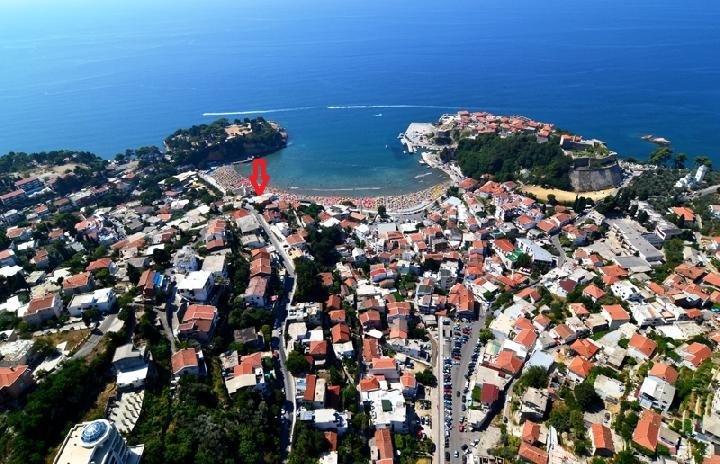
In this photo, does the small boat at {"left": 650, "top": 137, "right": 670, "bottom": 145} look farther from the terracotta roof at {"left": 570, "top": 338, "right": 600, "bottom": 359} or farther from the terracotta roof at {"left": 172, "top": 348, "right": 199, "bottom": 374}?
the terracotta roof at {"left": 172, "top": 348, "right": 199, "bottom": 374}

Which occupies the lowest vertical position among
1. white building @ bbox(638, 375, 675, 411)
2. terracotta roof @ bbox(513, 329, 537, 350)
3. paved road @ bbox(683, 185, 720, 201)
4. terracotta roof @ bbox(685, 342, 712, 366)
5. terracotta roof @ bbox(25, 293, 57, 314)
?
terracotta roof @ bbox(513, 329, 537, 350)

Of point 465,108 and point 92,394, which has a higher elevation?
point 465,108

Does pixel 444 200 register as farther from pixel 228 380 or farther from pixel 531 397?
pixel 228 380

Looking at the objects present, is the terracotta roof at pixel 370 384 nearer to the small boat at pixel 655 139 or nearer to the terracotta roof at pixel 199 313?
the terracotta roof at pixel 199 313

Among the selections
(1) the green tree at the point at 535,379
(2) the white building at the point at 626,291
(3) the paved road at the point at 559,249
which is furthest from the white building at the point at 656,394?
(3) the paved road at the point at 559,249

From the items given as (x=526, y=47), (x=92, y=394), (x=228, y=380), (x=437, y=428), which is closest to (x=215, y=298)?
(x=228, y=380)

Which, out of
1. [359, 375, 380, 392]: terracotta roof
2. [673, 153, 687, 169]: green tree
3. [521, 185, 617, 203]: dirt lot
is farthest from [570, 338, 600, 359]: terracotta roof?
[673, 153, 687, 169]: green tree
